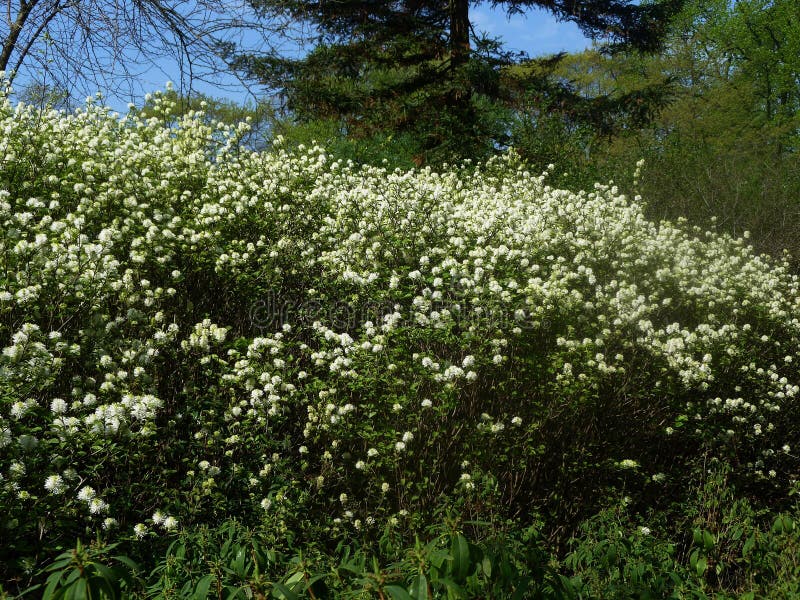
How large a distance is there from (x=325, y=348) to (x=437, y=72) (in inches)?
458

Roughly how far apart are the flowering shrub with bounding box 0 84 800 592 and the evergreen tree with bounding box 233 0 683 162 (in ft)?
22.3

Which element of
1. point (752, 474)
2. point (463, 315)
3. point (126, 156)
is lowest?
point (752, 474)

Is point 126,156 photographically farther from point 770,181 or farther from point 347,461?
point 770,181

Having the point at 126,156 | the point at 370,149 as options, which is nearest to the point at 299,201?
the point at 126,156

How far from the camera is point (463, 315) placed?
5270 mm

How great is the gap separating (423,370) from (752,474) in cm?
347

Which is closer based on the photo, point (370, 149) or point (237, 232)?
point (237, 232)

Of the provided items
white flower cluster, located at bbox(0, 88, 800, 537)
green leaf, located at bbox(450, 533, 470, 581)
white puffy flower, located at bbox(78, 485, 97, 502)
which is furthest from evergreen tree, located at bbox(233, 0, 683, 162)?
green leaf, located at bbox(450, 533, 470, 581)

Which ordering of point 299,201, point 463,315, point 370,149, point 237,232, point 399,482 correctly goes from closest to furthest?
point 399,482 → point 463,315 → point 237,232 → point 299,201 → point 370,149

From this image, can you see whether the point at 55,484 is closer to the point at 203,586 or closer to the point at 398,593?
the point at 203,586

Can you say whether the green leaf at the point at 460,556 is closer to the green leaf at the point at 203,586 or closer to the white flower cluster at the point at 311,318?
the green leaf at the point at 203,586

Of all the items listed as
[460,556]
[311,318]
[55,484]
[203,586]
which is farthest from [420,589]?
[311,318]

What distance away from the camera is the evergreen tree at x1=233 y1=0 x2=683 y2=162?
45.7 ft

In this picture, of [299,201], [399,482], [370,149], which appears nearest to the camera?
[399,482]
